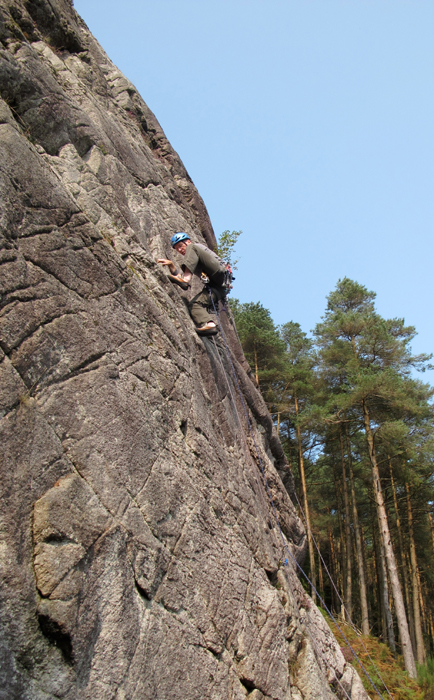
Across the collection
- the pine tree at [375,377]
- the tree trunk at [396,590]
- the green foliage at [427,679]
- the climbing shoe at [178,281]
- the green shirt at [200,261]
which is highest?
the pine tree at [375,377]

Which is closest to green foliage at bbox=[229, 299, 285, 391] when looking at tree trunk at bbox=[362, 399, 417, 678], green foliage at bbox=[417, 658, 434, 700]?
tree trunk at bbox=[362, 399, 417, 678]

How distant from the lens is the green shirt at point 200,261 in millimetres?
8039

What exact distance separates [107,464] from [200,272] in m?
4.58

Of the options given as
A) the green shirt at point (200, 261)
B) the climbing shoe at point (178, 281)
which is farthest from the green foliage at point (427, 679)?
the climbing shoe at point (178, 281)

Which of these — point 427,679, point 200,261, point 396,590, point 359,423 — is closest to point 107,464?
point 200,261

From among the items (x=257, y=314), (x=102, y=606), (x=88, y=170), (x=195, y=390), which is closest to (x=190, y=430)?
(x=195, y=390)

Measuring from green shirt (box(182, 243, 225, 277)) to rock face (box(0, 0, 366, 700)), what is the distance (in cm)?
52

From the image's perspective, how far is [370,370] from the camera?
64.6 feet

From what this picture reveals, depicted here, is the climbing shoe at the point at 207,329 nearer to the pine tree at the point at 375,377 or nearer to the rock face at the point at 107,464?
the rock face at the point at 107,464

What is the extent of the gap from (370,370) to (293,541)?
10.6m

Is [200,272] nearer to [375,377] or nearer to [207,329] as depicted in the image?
[207,329]

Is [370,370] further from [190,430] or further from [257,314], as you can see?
[190,430]

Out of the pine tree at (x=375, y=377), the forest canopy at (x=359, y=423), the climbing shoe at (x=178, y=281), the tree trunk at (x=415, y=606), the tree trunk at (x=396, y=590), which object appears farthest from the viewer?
the tree trunk at (x=415, y=606)

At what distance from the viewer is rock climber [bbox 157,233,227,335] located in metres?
8.00
